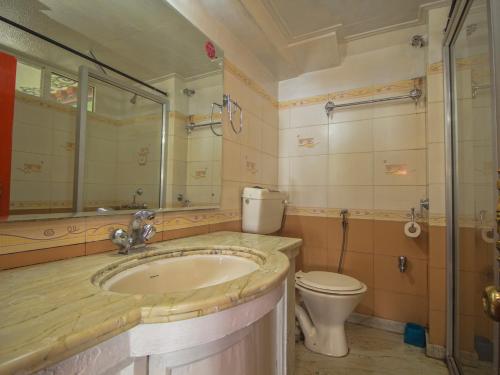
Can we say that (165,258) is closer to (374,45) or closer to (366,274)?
(366,274)

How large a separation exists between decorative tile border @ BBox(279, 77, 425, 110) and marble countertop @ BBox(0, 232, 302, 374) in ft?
5.66

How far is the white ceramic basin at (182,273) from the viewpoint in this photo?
0.80 metres

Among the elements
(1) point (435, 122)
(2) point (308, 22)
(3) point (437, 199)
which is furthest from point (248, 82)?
(3) point (437, 199)

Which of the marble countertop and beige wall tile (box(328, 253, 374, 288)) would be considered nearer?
the marble countertop

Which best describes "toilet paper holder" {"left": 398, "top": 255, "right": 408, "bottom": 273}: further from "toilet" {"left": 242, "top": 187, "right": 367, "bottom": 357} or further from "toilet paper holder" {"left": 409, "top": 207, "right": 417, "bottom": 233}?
"toilet" {"left": 242, "top": 187, "right": 367, "bottom": 357}

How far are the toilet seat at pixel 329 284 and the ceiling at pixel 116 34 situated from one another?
1450 mm

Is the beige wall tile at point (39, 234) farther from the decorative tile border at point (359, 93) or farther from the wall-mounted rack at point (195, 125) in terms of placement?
the decorative tile border at point (359, 93)

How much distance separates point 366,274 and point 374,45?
1794 mm

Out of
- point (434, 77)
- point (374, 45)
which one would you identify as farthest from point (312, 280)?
point (374, 45)

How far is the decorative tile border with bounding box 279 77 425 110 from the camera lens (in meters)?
1.78

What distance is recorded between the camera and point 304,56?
1.94 m

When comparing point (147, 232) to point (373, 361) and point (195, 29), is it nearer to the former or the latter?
point (195, 29)

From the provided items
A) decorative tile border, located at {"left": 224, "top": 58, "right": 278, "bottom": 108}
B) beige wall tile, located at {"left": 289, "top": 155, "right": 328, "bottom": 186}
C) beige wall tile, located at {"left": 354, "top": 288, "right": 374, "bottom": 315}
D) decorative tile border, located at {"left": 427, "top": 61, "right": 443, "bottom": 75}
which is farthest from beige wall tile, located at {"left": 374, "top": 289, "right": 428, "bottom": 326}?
decorative tile border, located at {"left": 224, "top": 58, "right": 278, "bottom": 108}

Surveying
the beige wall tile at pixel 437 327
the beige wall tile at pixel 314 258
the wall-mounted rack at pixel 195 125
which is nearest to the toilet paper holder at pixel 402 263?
the beige wall tile at pixel 437 327
